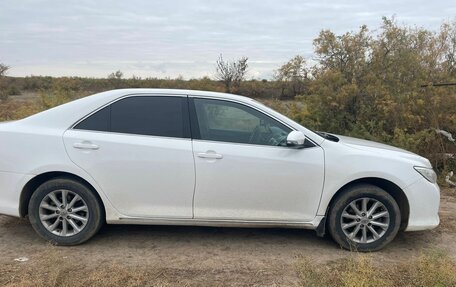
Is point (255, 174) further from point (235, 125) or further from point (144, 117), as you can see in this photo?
point (144, 117)

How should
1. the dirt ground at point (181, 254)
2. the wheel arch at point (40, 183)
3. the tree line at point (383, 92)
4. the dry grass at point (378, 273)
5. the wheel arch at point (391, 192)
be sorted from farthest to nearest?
1. the tree line at point (383, 92)
2. the wheel arch at point (391, 192)
3. the wheel arch at point (40, 183)
4. the dirt ground at point (181, 254)
5. the dry grass at point (378, 273)

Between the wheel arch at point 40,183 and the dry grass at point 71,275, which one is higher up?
the wheel arch at point 40,183

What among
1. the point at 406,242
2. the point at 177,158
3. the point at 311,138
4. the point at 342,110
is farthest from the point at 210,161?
the point at 342,110

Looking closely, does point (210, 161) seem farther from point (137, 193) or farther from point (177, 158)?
point (137, 193)

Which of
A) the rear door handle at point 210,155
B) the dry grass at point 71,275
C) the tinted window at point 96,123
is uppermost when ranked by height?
the tinted window at point 96,123

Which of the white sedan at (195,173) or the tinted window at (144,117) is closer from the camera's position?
the white sedan at (195,173)

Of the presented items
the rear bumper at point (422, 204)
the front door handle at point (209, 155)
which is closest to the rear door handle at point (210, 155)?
the front door handle at point (209, 155)

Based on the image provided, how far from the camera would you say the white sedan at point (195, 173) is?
443cm

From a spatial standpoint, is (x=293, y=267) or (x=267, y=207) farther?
(x=267, y=207)

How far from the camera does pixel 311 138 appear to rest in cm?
459

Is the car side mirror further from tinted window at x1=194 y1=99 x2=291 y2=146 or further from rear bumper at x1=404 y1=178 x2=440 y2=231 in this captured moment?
rear bumper at x1=404 y1=178 x2=440 y2=231

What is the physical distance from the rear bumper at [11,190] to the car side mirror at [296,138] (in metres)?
2.70

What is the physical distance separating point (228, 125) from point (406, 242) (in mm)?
2494

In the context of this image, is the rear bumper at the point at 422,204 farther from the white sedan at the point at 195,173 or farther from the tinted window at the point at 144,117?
the tinted window at the point at 144,117
